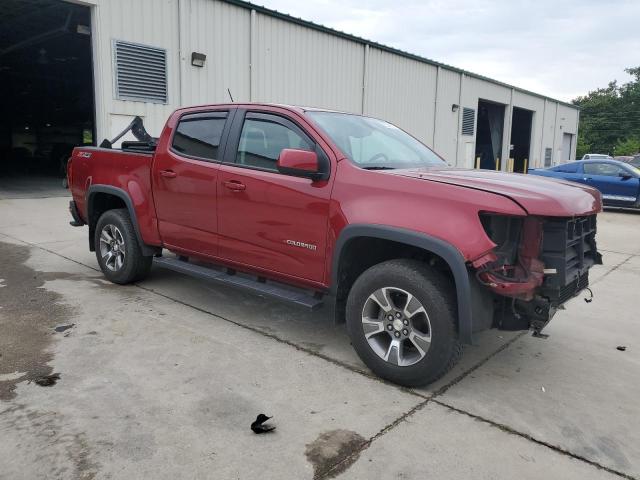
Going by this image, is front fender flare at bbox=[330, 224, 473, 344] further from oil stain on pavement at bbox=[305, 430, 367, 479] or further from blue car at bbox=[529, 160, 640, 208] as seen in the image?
blue car at bbox=[529, 160, 640, 208]

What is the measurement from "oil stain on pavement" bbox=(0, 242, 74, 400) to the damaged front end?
2971 mm

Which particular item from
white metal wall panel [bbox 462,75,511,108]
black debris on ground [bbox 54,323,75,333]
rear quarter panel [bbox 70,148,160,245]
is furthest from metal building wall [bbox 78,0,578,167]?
black debris on ground [bbox 54,323,75,333]

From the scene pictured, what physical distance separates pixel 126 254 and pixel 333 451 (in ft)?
11.7

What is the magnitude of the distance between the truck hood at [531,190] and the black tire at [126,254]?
301 cm

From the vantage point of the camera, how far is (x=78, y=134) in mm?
32500

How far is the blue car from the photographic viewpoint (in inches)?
530

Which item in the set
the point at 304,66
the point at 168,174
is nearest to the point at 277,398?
the point at 168,174

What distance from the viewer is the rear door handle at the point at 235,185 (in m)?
4.27

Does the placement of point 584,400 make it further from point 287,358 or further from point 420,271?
point 287,358

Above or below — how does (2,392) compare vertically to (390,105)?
below

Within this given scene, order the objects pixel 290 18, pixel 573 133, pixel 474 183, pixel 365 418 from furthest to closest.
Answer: pixel 573 133 < pixel 290 18 < pixel 474 183 < pixel 365 418

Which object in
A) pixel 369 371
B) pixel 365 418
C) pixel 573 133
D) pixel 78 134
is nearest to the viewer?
pixel 365 418

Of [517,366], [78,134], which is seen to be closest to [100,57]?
[517,366]

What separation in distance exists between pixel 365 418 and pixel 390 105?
16538 mm
